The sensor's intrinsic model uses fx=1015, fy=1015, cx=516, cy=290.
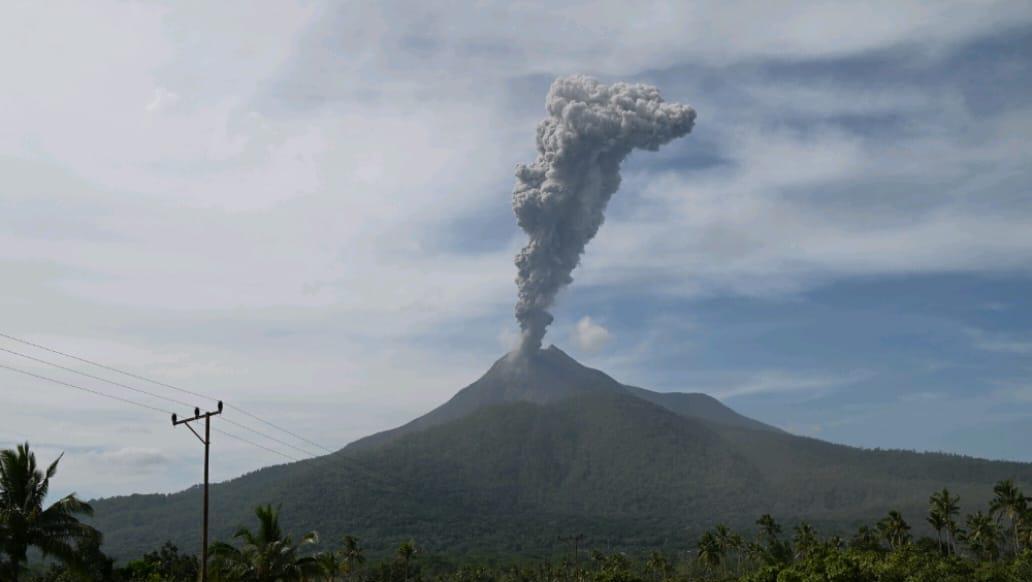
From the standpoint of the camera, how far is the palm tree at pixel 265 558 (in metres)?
34.7

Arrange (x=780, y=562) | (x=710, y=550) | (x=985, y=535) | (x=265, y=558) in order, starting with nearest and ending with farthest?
1. (x=265, y=558)
2. (x=780, y=562)
3. (x=985, y=535)
4. (x=710, y=550)

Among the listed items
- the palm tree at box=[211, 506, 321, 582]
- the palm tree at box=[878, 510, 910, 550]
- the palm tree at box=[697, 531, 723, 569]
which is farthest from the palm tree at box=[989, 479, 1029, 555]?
the palm tree at box=[211, 506, 321, 582]

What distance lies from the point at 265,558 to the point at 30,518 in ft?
26.8

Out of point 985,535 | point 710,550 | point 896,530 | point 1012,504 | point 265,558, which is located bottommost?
point 985,535

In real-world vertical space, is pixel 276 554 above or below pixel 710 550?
above

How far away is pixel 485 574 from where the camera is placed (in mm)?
158750

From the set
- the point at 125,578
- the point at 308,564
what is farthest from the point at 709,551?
the point at 308,564

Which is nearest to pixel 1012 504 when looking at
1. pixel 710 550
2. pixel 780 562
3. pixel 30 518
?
pixel 780 562

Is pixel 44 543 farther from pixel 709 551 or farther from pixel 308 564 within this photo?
pixel 709 551

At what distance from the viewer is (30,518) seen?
29.0 meters

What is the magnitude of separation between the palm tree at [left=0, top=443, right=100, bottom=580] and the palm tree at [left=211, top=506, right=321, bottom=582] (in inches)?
228

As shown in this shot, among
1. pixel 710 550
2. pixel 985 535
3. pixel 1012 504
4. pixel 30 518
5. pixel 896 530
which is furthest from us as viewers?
pixel 710 550

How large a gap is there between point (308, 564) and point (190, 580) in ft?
162

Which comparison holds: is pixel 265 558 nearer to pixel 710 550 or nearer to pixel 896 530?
pixel 896 530
